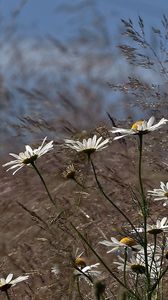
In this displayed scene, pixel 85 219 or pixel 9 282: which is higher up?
pixel 85 219

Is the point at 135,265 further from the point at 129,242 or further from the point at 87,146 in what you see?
the point at 87,146

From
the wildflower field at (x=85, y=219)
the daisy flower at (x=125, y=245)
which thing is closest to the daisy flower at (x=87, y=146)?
the wildflower field at (x=85, y=219)

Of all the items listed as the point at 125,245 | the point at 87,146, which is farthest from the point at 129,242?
the point at 87,146

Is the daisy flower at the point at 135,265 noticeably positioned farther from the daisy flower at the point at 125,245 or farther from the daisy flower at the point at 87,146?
the daisy flower at the point at 87,146

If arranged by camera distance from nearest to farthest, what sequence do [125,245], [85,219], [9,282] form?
[125,245] → [9,282] → [85,219]

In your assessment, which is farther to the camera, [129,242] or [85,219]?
[85,219]

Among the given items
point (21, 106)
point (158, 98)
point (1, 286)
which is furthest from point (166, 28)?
point (1, 286)

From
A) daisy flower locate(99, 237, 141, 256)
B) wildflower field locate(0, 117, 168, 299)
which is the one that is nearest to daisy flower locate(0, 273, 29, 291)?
wildflower field locate(0, 117, 168, 299)

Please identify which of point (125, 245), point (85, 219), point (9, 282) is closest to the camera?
point (125, 245)

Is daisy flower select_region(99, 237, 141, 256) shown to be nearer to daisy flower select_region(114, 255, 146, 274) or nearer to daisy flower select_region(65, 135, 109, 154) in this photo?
daisy flower select_region(114, 255, 146, 274)

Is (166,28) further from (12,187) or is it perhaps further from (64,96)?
(12,187)

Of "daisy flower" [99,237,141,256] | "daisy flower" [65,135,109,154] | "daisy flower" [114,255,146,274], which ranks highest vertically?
"daisy flower" [65,135,109,154]

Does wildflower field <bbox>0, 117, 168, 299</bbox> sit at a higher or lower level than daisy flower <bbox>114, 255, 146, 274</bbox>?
higher
